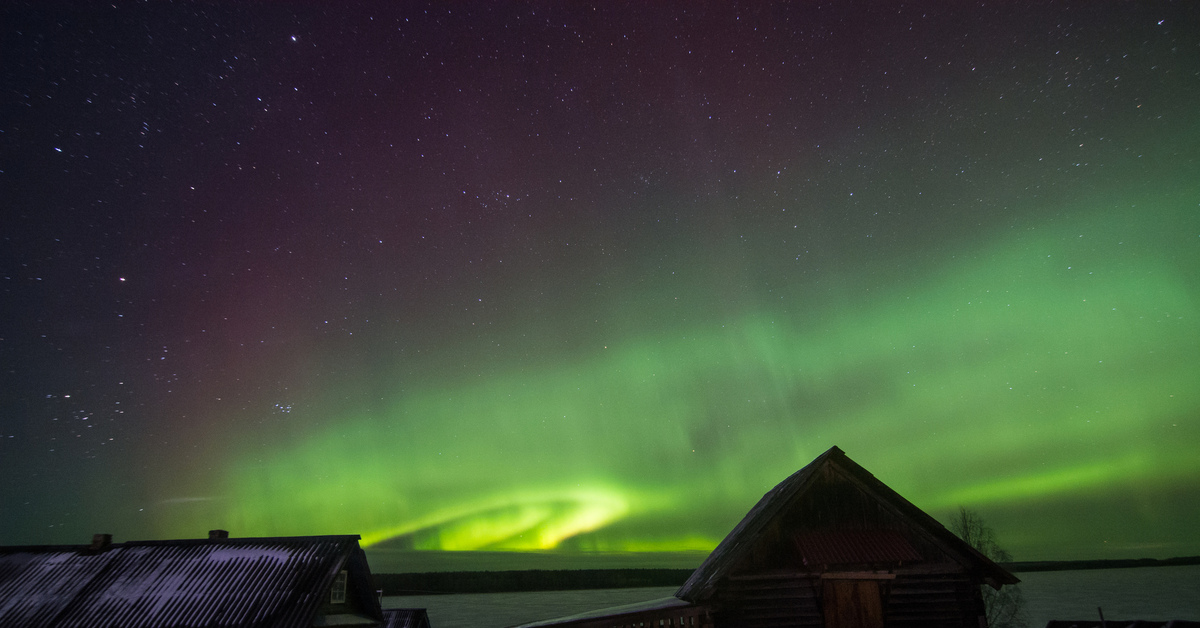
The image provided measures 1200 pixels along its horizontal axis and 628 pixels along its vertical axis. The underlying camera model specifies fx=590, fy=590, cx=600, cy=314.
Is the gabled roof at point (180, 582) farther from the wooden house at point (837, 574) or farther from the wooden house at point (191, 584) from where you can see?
the wooden house at point (837, 574)

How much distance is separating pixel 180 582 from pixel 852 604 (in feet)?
63.0

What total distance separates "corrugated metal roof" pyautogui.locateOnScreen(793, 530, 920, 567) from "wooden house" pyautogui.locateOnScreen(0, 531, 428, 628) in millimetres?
13813

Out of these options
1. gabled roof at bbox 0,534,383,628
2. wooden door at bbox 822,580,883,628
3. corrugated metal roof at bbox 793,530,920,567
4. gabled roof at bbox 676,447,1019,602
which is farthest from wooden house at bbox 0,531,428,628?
wooden door at bbox 822,580,883,628

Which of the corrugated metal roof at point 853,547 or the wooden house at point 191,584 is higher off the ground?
the corrugated metal roof at point 853,547

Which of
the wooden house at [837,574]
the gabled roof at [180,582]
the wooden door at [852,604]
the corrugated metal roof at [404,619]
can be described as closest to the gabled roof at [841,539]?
the wooden house at [837,574]

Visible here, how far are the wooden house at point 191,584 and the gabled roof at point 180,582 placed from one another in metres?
0.03

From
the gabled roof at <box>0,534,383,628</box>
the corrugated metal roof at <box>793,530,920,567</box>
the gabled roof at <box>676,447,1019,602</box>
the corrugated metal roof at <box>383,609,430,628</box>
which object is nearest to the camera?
the corrugated metal roof at <box>793,530,920,567</box>

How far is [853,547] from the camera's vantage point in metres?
14.4

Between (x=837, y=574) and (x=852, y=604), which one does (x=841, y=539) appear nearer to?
(x=837, y=574)

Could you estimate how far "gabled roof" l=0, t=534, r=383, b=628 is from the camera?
1664 centimetres

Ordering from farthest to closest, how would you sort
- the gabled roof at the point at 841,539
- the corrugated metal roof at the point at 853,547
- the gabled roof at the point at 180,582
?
the gabled roof at the point at 180,582
the gabled roof at the point at 841,539
the corrugated metal roof at the point at 853,547

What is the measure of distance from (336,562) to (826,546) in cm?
1474

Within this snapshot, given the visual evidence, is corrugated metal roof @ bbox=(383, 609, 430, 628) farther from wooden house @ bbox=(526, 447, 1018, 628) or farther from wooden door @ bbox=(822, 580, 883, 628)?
wooden door @ bbox=(822, 580, 883, 628)

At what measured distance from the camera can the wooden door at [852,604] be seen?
14.1m
